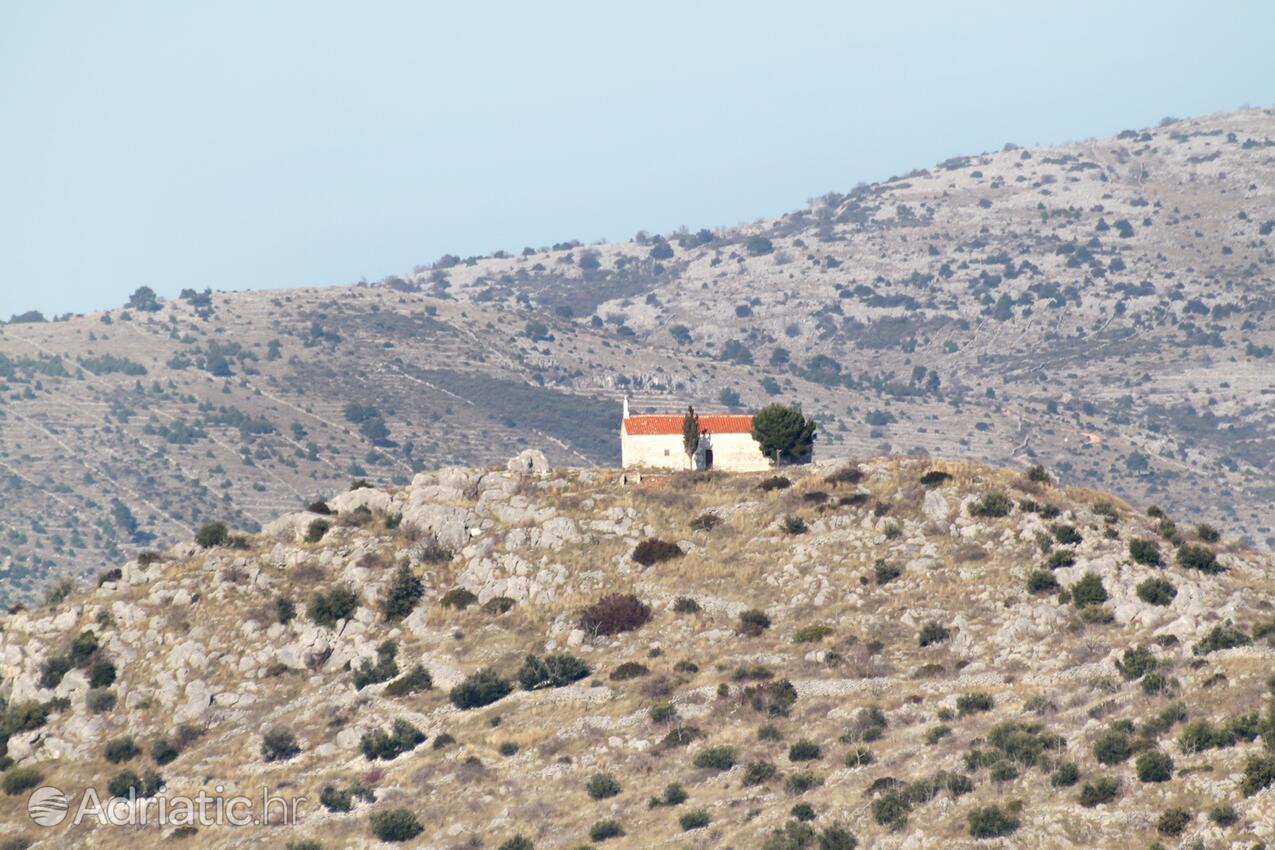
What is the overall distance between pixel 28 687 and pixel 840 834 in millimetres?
49103

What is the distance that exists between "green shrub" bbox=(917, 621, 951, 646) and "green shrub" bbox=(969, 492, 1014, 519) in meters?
10.3

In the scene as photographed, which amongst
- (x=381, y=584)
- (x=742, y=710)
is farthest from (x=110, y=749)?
(x=742, y=710)

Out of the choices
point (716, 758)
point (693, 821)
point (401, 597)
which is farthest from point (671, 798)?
point (401, 597)

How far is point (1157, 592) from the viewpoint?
Result: 81688 millimetres

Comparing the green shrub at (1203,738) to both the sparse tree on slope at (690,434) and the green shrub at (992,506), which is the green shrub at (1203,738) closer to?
the green shrub at (992,506)

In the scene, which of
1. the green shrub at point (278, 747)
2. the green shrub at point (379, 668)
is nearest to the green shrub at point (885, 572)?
the green shrub at point (379, 668)

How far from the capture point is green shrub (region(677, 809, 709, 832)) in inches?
2667

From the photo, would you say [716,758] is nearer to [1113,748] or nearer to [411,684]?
[1113,748]

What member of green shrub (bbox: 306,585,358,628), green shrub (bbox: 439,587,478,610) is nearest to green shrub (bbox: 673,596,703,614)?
green shrub (bbox: 439,587,478,610)

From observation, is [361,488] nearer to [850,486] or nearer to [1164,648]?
[850,486]

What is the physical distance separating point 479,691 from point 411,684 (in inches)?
169

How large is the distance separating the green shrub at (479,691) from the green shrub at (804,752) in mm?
17662

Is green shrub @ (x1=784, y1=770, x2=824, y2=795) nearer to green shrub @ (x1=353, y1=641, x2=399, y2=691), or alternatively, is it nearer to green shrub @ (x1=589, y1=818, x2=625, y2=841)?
green shrub @ (x1=589, y1=818, x2=625, y2=841)

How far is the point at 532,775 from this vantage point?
3014 inches
